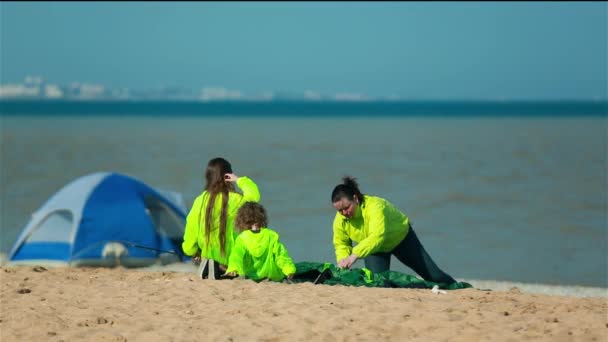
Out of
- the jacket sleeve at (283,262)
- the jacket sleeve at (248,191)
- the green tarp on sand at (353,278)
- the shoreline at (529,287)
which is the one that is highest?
the jacket sleeve at (248,191)

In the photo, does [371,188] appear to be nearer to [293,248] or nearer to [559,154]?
[293,248]

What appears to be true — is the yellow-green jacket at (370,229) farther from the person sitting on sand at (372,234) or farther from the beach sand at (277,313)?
the beach sand at (277,313)

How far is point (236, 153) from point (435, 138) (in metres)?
16.6

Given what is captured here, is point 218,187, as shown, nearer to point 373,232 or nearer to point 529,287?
point 373,232

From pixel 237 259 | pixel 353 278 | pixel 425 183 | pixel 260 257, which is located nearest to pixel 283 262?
pixel 260 257

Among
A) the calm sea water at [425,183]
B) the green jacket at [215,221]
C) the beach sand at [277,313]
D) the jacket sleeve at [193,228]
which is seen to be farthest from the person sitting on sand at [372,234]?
the calm sea water at [425,183]

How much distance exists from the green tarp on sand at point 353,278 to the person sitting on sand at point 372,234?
14 cm

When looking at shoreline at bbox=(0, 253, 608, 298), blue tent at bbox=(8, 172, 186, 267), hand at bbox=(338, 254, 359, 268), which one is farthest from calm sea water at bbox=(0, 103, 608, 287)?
hand at bbox=(338, 254, 359, 268)

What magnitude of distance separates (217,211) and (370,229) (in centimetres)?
137

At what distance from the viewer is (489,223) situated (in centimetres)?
1834

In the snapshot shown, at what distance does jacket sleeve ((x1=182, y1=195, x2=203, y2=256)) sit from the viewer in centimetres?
891

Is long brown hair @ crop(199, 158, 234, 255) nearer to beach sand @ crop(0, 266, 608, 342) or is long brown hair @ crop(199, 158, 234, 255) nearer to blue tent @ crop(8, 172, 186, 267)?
beach sand @ crop(0, 266, 608, 342)

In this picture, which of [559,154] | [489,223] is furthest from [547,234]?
[559,154]

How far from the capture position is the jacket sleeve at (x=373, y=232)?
351 inches
